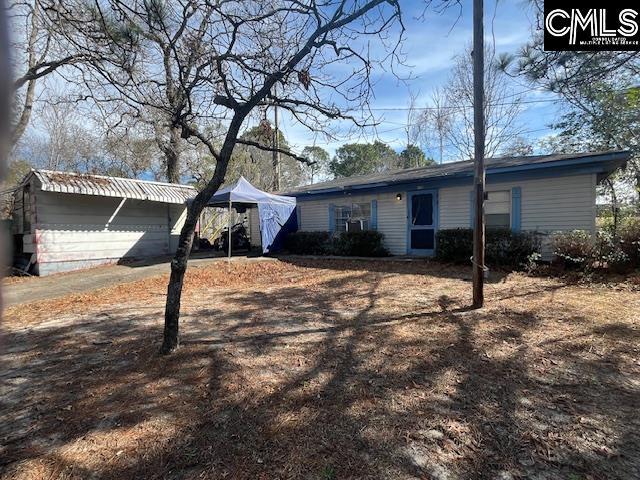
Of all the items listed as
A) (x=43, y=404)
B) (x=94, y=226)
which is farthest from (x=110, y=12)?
(x=94, y=226)

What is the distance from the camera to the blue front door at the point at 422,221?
11.2 m

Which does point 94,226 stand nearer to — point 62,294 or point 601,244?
point 62,294

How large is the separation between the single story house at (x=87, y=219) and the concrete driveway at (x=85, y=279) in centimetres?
64

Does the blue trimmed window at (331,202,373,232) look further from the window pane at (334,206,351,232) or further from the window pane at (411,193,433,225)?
the window pane at (411,193,433,225)

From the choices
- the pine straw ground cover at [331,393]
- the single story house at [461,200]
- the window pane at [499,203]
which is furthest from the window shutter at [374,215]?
the pine straw ground cover at [331,393]

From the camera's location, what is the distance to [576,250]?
7.59 m

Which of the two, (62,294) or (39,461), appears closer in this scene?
(39,461)

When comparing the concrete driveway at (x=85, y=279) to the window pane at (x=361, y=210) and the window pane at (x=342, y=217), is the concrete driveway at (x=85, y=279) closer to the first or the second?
the window pane at (x=342, y=217)

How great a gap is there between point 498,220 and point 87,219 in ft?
39.3

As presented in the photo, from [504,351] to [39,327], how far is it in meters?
5.81

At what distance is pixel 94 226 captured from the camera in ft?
36.0

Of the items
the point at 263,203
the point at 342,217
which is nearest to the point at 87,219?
the point at 263,203

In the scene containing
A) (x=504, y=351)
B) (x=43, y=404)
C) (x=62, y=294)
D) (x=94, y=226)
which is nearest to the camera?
(x=43, y=404)

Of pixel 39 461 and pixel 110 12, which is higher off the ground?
pixel 110 12
